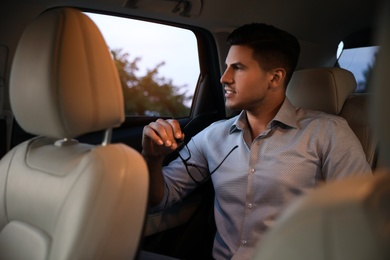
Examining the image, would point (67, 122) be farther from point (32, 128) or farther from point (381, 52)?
point (381, 52)

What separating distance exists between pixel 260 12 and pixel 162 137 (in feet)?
4.05

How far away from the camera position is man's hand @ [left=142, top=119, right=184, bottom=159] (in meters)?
1.75

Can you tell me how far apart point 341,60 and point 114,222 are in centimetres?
259

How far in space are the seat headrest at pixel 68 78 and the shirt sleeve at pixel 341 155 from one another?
2.85ft

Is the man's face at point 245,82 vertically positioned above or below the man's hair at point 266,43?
below

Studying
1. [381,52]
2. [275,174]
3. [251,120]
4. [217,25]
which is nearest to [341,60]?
[217,25]

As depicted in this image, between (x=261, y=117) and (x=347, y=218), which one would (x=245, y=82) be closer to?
(x=261, y=117)

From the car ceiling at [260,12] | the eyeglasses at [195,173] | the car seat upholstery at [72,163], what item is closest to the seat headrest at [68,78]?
the car seat upholstery at [72,163]

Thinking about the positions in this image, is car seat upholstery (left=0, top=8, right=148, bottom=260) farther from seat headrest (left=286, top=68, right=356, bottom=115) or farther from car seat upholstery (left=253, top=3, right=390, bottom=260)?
seat headrest (left=286, top=68, right=356, bottom=115)

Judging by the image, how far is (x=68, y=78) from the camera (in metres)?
1.22

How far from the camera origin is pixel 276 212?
5.98 ft

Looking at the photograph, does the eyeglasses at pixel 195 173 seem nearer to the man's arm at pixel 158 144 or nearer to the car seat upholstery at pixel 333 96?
the man's arm at pixel 158 144

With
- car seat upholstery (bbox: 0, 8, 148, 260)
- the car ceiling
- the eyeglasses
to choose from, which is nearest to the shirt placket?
the eyeglasses

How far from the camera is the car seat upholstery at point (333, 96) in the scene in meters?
2.07
